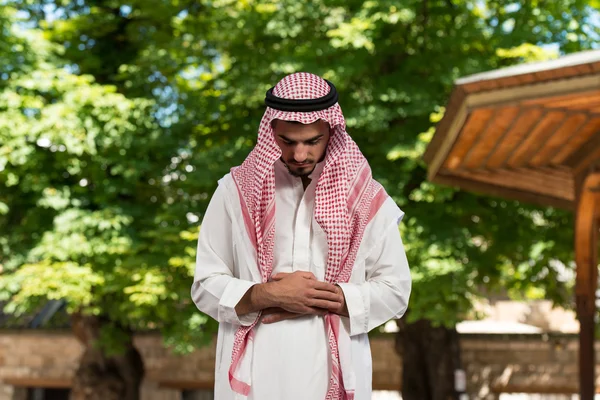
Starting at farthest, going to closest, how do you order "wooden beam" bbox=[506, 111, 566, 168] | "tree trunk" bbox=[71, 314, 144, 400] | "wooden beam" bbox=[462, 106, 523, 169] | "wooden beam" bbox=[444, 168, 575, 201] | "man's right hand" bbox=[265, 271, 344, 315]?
"tree trunk" bbox=[71, 314, 144, 400] → "wooden beam" bbox=[444, 168, 575, 201] → "wooden beam" bbox=[506, 111, 566, 168] → "wooden beam" bbox=[462, 106, 523, 169] → "man's right hand" bbox=[265, 271, 344, 315]

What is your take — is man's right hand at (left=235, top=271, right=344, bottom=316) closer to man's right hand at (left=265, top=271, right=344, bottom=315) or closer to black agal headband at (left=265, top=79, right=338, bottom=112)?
man's right hand at (left=265, top=271, right=344, bottom=315)

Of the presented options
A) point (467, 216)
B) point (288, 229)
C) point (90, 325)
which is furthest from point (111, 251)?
point (288, 229)

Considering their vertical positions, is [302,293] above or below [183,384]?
below

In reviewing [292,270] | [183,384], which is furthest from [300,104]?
[183,384]

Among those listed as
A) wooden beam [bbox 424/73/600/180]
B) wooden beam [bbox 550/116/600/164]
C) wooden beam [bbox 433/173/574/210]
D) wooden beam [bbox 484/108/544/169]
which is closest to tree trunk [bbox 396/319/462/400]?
wooden beam [bbox 433/173/574/210]

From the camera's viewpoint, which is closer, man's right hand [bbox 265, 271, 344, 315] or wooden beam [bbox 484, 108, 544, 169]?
man's right hand [bbox 265, 271, 344, 315]

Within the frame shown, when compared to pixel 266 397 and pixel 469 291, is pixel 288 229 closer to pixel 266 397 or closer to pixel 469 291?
pixel 266 397

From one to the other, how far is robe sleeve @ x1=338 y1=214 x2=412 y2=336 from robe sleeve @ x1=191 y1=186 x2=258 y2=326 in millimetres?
308

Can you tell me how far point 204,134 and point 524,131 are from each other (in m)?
7.99

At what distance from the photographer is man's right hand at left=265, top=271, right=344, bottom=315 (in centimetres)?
300

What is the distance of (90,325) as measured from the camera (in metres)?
18.4

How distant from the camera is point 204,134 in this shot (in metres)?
16.4

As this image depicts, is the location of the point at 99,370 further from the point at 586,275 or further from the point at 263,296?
the point at 263,296

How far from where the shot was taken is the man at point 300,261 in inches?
121
